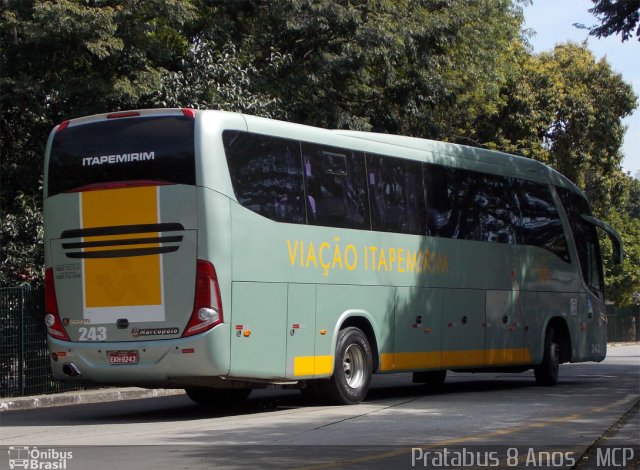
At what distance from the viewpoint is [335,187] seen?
1539cm

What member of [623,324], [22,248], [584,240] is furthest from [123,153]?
[623,324]

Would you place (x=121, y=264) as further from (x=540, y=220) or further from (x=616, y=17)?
(x=540, y=220)

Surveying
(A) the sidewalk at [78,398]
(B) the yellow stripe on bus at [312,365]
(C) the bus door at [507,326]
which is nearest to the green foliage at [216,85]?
(A) the sidewalk at [78,398]

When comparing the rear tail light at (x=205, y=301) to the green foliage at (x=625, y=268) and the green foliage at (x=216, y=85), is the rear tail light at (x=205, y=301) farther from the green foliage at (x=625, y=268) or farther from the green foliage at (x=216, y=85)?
the green foliage at (x=625, y=268)

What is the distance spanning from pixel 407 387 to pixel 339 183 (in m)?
6.23

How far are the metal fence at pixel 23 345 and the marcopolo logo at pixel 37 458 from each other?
6.97 m

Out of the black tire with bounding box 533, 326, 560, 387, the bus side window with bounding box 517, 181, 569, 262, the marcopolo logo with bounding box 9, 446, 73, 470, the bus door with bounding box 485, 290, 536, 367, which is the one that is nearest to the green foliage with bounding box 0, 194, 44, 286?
the bus door with bounding box 485, 290, 536, 367

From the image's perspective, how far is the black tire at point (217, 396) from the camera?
16109mm

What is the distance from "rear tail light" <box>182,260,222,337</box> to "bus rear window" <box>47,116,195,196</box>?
1087mm

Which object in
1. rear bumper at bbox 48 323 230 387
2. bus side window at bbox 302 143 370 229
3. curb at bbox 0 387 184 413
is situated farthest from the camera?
curb at bbox 0 387 184 413

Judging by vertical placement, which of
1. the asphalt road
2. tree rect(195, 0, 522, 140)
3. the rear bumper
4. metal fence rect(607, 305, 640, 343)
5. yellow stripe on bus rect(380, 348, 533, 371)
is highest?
tree rect(195, 0, 522, 140)

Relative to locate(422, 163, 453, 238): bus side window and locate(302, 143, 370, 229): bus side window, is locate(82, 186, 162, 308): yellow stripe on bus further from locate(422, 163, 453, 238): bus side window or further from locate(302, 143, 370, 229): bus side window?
locate(422, 163, 453, 238): bus side window

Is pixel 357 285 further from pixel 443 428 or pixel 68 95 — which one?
pixel 68 95

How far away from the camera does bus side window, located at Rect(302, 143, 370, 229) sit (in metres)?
14.9
